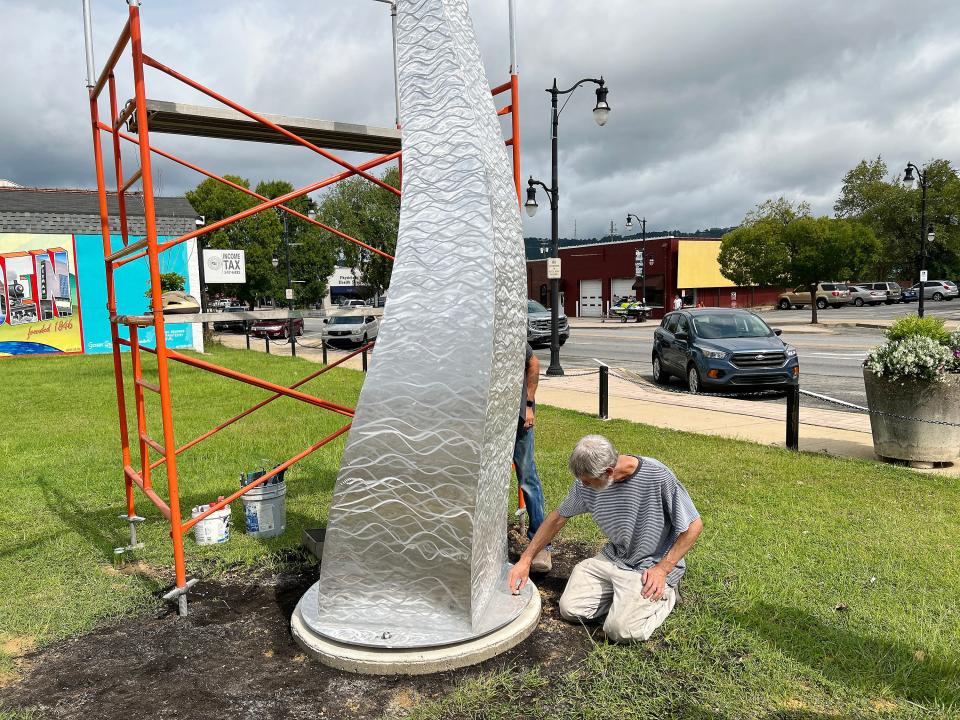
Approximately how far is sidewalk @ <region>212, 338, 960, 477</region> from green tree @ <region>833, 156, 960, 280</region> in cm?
4571

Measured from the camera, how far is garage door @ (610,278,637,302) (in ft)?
165

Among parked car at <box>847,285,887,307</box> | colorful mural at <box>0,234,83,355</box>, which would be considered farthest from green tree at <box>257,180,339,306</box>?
parked car at <box>847,285,887,307</box>

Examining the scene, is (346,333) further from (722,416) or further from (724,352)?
(722,416)

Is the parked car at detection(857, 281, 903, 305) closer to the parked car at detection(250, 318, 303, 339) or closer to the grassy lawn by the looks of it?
the parked car at detection(250, 318, 303, 339)

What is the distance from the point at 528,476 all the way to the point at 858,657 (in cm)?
222

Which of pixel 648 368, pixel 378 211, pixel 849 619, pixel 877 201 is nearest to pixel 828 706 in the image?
pixel 849 619

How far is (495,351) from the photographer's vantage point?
3.72 meters

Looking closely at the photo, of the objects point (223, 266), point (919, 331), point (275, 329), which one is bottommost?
point (275, 329)

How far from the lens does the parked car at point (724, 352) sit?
12.3m

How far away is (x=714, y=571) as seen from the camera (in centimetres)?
462

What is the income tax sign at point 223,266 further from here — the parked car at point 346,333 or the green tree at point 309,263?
the green tree at point 309,263

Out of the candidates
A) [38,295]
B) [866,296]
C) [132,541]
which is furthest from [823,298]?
[132,541]

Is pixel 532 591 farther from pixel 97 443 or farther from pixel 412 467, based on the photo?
pixel 97 443

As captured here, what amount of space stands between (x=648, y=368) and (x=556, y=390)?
506 cm
